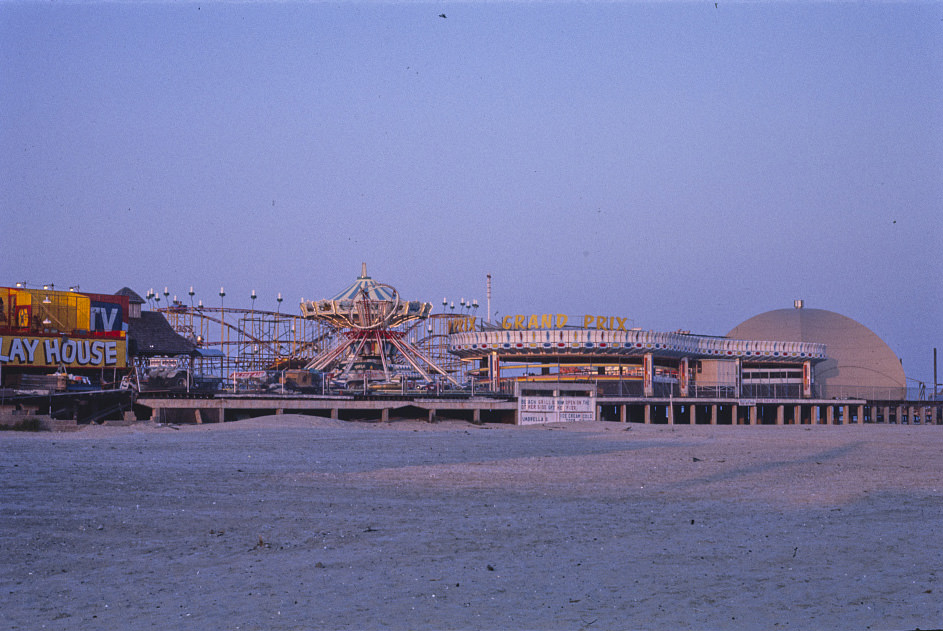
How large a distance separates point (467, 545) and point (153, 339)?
50265mm

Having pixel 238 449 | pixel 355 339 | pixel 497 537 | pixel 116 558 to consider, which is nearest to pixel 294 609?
pixel 116 558

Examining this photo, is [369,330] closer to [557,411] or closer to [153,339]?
[153,339]

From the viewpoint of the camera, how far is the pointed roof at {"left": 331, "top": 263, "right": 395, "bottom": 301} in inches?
2397

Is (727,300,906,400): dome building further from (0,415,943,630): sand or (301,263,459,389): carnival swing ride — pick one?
(0,415,943,630): sand

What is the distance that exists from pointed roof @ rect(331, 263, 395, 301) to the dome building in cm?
3483

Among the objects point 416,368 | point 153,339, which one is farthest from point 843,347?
point 153,339

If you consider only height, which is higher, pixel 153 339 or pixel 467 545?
pixel 153 339

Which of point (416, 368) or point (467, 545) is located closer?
point (467, 545)

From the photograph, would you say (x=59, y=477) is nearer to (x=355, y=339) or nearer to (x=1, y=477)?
(x=1, y=477)

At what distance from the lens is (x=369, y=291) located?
61.2 metres

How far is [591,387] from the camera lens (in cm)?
5066

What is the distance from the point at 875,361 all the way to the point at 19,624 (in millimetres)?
81497

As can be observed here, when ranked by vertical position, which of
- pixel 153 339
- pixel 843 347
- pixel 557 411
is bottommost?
pixel 557 411

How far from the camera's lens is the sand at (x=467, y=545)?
22.1 feet
